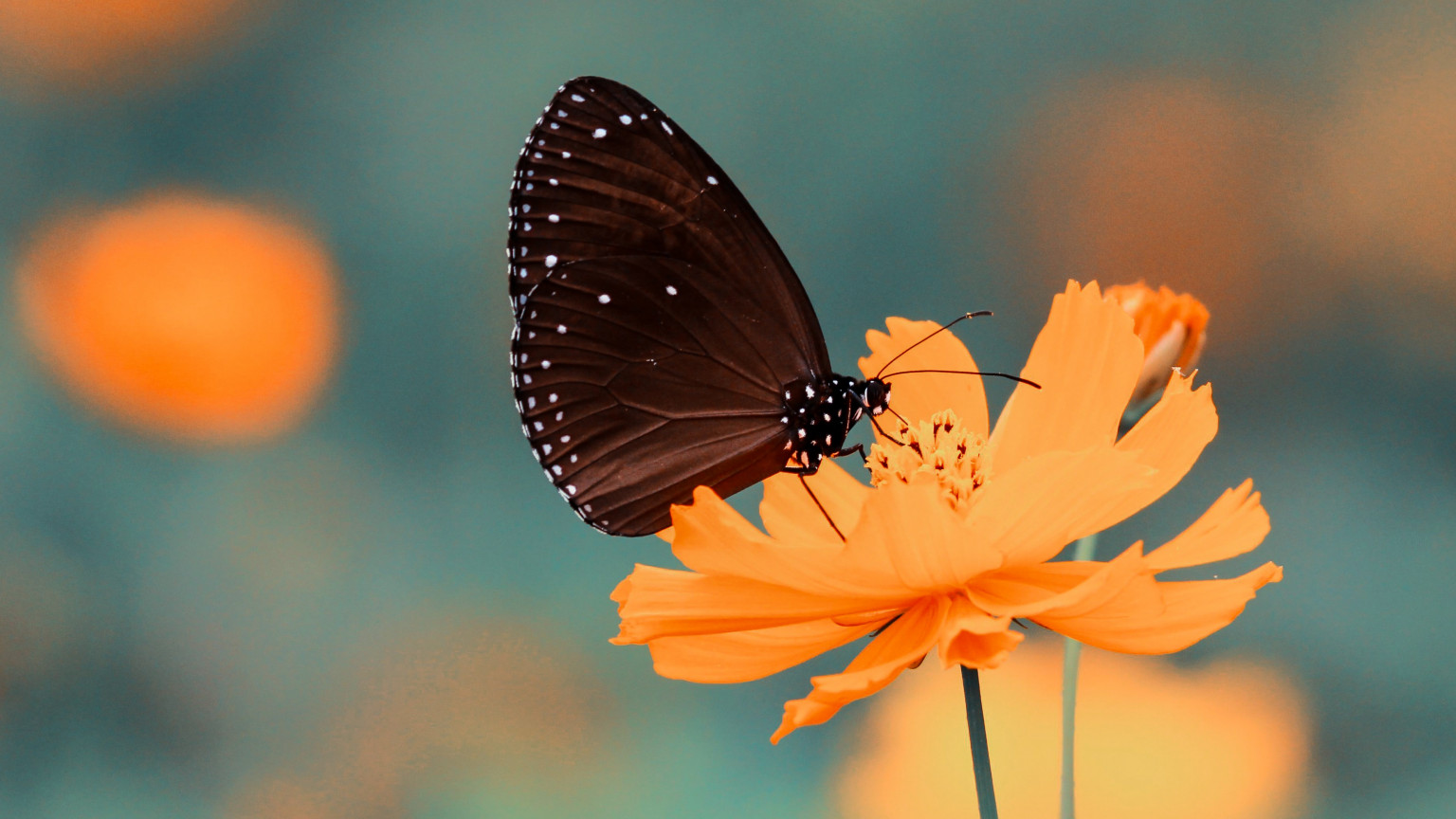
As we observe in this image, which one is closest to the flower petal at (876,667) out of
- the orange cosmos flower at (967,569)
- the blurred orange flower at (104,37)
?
the orange cosmos flower at (967,569)

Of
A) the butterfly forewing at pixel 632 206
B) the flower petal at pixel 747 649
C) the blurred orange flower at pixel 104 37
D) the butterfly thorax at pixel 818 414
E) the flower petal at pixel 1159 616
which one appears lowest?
the flower petal at pixel 747 649

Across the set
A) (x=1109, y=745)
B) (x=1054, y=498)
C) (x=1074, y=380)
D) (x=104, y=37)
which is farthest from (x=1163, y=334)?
(x=104, y=37)

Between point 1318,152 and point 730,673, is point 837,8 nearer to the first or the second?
point 1318,152

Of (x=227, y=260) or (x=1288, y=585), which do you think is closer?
(x=1288, y=585)

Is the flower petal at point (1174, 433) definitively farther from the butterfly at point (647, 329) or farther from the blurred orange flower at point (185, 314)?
the blurred orange flower at point (185, 314)

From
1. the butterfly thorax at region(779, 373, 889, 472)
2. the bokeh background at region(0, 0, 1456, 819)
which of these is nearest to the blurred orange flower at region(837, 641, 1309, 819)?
the bokeh background at region(0, 0, 1456, 819)

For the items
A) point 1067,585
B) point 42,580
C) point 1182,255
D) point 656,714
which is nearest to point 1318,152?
point 1182,255
